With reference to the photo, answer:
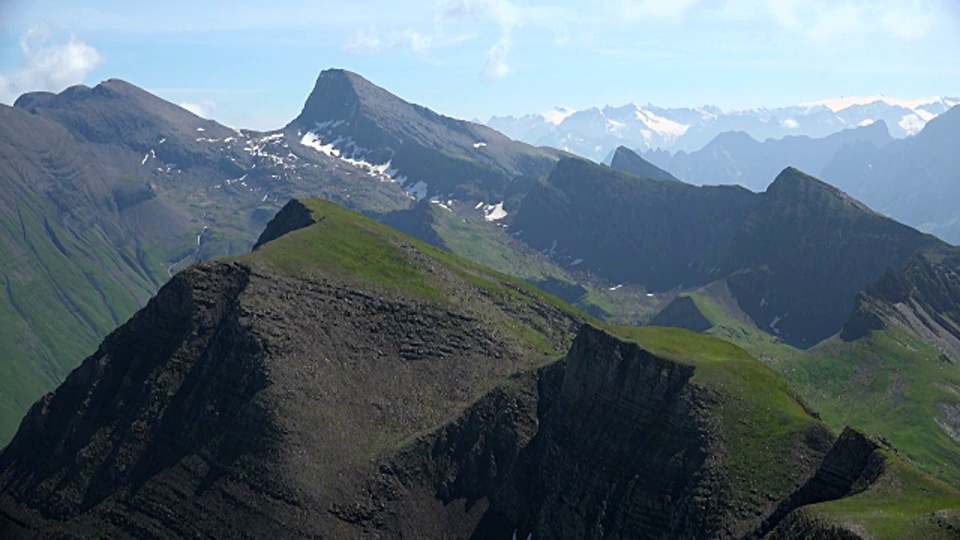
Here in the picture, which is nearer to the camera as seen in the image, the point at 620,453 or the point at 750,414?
the point at 750,414

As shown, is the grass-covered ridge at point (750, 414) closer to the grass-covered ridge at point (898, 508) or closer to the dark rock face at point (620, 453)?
the dark rock face at point (620, 453)

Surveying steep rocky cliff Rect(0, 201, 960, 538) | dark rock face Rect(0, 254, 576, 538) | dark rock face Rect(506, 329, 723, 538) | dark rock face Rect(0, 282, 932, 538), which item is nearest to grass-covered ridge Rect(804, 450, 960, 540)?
steep rocky cliff Rect(0, 201, 960, 538)

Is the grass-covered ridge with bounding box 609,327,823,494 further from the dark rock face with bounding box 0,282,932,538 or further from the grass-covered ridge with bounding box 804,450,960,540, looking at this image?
the grass-covered ridge with bounding box 804,450,960,540

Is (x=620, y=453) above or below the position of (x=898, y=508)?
below

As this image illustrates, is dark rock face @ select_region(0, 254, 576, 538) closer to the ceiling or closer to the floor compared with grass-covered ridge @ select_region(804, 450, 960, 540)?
closer to the floor

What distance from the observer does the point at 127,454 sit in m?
177

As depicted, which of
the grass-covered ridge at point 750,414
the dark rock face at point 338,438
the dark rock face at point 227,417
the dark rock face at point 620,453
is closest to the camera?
A: the grass-covered ridge at point 750,414

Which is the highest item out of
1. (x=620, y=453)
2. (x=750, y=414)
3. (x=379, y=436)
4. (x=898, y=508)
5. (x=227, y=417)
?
(x=750, y=414)

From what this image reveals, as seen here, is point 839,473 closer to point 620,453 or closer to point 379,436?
point 620,453

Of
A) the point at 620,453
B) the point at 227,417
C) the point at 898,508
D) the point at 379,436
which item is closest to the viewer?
the point at 898,508

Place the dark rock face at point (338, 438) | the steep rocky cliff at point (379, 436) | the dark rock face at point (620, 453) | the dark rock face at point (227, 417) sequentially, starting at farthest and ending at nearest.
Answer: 1. the dark rock face at point (227, 417)
2. the dark rock face at point (338, 438)
3. the steep rocky cliff at point (379, 436)
4. the dark rock face at point (620, 453)

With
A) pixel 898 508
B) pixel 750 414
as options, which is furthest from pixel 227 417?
pixel 898 508

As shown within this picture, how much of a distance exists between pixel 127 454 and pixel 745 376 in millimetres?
103887

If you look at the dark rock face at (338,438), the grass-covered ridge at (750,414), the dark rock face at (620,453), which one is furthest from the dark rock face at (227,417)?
the grass-covered ridge at (750,414)
